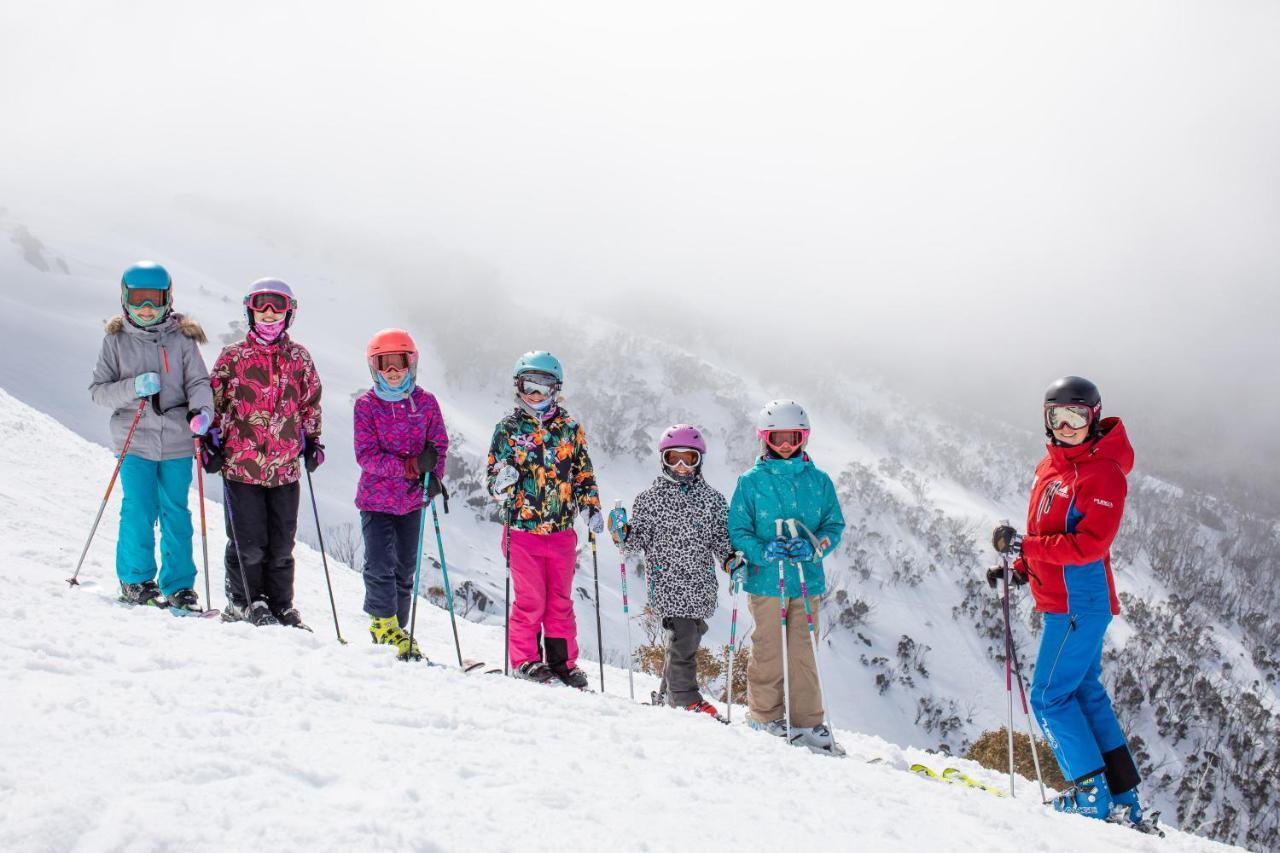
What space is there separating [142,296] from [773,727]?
5183 mm

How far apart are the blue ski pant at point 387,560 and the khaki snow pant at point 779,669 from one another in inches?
103

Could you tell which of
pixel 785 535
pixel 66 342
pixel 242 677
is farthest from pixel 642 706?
pixel 66 342

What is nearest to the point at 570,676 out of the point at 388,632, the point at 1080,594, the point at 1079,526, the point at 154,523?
the point at 388,632

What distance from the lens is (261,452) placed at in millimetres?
4910

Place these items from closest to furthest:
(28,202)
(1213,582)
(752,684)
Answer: (752,684)
(28,202)
(1213,582)

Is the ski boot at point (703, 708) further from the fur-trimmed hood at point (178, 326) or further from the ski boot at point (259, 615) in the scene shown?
the fur-trimmed hood at point (178, 326)

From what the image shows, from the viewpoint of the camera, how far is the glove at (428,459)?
520 cm

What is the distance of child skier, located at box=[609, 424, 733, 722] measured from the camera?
5340mm

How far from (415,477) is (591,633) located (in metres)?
36.8

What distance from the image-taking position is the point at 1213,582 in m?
118

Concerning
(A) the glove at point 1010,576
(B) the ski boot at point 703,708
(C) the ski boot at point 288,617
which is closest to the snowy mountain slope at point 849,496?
(C) the ski boot at point 288,617

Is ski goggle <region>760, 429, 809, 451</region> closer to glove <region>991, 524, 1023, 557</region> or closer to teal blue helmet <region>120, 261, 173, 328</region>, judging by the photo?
glove <region>991, 524, 1023, 557</region>

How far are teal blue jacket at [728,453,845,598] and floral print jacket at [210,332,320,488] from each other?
3173 millimetres

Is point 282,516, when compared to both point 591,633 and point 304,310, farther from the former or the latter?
point 304,310
